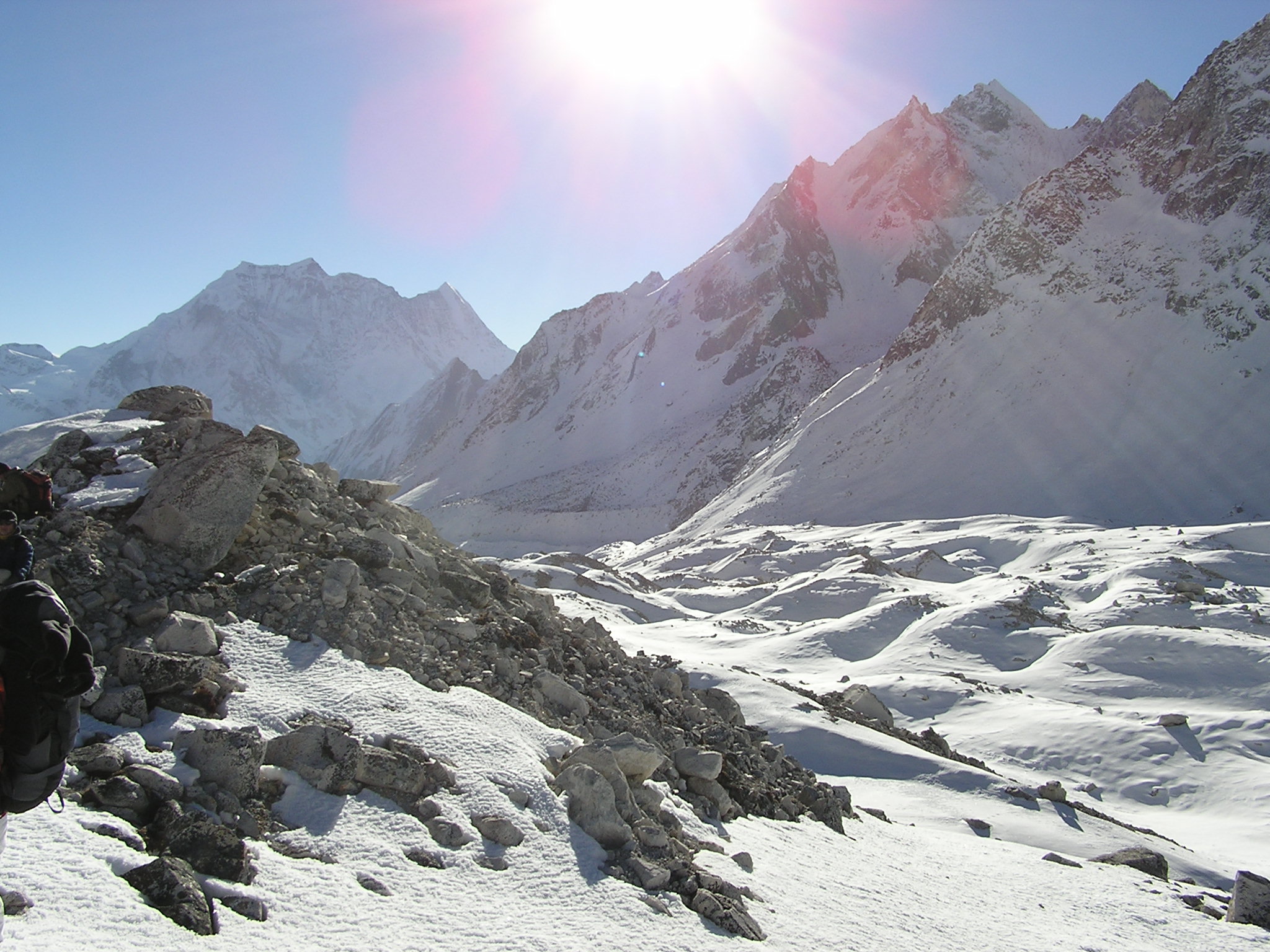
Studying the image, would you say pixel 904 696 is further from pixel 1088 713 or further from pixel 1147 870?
pixel 1147 870

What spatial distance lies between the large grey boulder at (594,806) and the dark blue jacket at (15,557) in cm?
393

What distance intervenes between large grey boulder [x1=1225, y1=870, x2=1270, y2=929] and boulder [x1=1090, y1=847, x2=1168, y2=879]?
142 cm

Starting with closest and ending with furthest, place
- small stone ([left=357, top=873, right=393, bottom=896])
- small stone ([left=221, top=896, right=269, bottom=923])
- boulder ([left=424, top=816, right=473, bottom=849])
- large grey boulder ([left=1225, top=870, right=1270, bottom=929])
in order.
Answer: small stone ([left=221, top=896, right=269, bottom=923])
small stone ([left=357, top=873, right=393, bottom=896])
boulder ([left=424, top=816, right=473, bottom=849])
large grey boulder ([left=1225, top=870, right=1270, bottom=929])

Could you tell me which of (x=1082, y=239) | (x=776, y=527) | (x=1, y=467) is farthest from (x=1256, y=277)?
(x=1, y=467)

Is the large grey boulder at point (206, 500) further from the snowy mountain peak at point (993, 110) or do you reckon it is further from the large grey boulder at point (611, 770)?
the snowy mountain peak at point (993, 110)

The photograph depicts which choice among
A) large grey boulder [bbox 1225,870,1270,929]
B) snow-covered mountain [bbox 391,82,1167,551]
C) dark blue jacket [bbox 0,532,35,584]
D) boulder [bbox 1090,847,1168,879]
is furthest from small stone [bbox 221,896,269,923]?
snow-covered mountain [bbox 391,82,1167,551]

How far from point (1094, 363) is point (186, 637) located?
63.8 metres

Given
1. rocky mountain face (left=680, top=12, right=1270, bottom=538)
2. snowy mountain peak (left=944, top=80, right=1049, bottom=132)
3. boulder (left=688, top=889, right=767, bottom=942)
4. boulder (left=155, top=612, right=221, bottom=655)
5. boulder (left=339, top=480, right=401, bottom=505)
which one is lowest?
boulder (left=688, top=889, right=767, bottom=942)

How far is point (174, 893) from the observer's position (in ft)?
12.4

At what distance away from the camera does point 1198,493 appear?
150 feet

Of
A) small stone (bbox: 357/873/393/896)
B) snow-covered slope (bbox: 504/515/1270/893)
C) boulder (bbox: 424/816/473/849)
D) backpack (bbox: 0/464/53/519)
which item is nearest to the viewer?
backpack (bbox: 0/464/53/519)

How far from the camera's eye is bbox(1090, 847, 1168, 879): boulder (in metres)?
9.98

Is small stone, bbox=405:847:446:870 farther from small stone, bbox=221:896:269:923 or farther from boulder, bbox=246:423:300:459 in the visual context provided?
boulder, bbox=246:423:300:459

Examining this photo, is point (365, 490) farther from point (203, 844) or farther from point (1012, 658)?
point (1012, 658)
